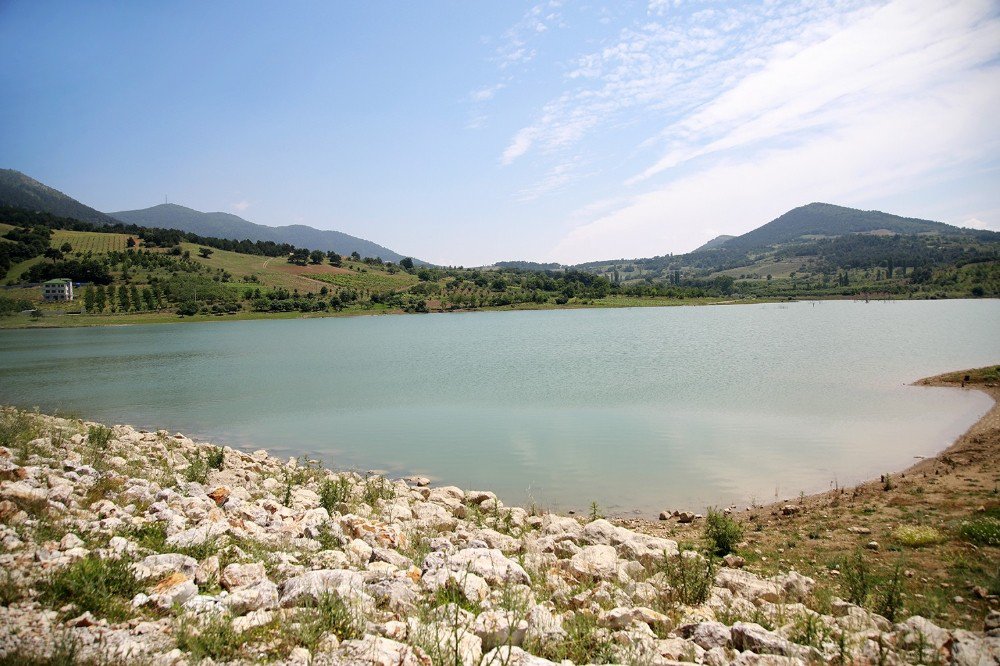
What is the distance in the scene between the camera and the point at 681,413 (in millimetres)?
23422

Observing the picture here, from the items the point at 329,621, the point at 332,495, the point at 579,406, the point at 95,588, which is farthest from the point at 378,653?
the point at 579,406

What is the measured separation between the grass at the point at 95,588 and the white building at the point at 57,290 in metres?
144

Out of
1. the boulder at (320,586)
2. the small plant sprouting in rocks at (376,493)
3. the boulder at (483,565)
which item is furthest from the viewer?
the small plant sprouting in rocks at (376,493)

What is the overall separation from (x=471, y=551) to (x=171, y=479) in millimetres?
7129

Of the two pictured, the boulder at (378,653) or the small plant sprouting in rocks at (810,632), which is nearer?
the boulder at (378,653)

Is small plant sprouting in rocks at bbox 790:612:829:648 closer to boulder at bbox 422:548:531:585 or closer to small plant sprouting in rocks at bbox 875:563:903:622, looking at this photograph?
small plant sprouting in rocks at bbox 875:563:903:622

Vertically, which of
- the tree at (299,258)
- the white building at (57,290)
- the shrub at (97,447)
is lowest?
the shrub at (97,447)

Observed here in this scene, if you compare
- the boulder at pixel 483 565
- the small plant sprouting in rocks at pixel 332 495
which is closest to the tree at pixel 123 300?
the small plant sprouting in rocks at pixel 332 495

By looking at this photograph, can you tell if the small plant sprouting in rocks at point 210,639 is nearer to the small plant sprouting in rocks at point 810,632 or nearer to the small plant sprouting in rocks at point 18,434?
the small plant sprouting in rocks at point 810,632

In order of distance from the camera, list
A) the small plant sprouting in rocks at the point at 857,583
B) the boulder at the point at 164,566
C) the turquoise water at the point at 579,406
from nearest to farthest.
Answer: the boulder at the point at 164,566, the small plant sprouting in rocks at the point at 857,583, the turquoise water at the point at 579,406

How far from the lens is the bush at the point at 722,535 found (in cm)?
943

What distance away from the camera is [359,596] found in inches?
208

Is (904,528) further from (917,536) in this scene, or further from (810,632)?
(810,632)

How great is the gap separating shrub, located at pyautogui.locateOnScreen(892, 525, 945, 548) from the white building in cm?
14892
